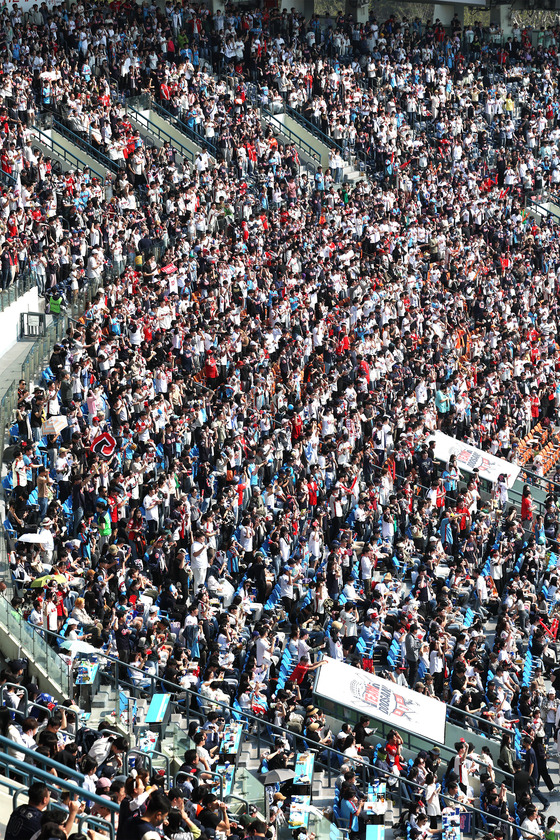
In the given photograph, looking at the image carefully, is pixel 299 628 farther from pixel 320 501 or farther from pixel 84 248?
pixel 84 248

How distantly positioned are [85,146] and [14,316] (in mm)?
8522

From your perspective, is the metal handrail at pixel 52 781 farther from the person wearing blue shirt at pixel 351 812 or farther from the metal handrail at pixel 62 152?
the metal handrail at pixel 62 152

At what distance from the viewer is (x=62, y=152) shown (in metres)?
30.9

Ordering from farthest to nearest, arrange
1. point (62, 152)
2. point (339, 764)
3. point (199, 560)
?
1. point (62, 152)
2. point (199, 560)
3. point (339, 764)

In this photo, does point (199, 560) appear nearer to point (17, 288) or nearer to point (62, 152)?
point (17, 288)

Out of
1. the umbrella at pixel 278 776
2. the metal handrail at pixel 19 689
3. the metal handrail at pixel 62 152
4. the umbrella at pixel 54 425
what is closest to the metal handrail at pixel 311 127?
the metal handrail at pixel 62 152

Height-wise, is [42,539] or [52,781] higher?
[42,539]

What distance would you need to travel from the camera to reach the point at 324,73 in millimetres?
40000

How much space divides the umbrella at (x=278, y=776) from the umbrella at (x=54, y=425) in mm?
6789

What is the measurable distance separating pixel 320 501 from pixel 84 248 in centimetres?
730

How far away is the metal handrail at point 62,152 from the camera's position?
30688 mm

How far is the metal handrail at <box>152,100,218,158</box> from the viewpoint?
34.5 m

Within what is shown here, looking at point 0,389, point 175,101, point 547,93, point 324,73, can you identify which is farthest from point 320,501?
point 547,93

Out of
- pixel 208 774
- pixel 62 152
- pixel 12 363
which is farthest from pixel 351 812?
pixel 62 152
